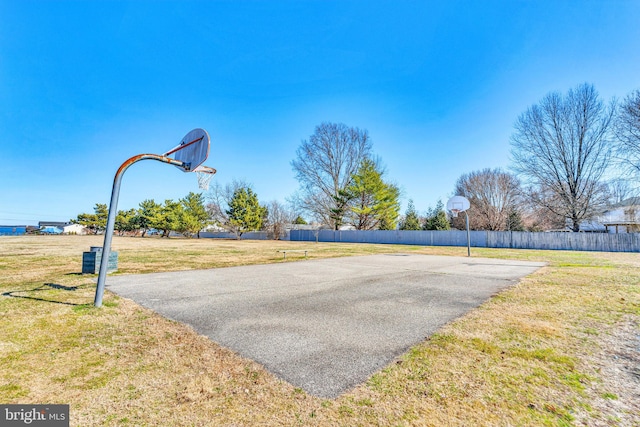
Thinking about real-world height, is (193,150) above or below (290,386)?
above

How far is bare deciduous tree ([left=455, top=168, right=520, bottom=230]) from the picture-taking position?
103 ft

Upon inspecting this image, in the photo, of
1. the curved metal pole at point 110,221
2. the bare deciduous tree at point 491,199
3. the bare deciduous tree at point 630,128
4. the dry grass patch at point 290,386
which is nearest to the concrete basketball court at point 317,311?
the dry grass patch at point 290,386

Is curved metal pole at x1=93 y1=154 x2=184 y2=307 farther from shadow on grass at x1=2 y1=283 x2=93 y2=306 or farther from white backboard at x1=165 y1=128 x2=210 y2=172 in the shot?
white backboard at x1=165 y1=128 x2=210 y2=172

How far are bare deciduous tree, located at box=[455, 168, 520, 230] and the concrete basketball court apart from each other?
94.5 feet

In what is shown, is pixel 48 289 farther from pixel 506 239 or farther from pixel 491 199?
pixel 491 199

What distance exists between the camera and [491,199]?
108 feet

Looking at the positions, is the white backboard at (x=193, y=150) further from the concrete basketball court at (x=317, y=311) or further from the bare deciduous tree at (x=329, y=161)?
the bare deciduous tree at (x=329, y=161)

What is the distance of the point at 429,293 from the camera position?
213 inches

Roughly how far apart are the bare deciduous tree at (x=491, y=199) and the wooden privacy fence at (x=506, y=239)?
380 inches

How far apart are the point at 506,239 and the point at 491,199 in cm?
1185

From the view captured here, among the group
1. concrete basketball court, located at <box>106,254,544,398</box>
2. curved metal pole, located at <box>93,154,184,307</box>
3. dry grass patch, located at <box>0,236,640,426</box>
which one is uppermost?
curved metal pole, located at <box>93,154,184,307</box>

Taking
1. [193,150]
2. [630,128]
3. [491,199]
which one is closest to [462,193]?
[491,199]

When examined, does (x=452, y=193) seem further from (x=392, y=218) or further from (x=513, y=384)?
(x=513, y=384)

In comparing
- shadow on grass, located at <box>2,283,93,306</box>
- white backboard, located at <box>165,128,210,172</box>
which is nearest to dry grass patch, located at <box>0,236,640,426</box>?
shadow on grass, located at <box>2,283,93,306</box>
